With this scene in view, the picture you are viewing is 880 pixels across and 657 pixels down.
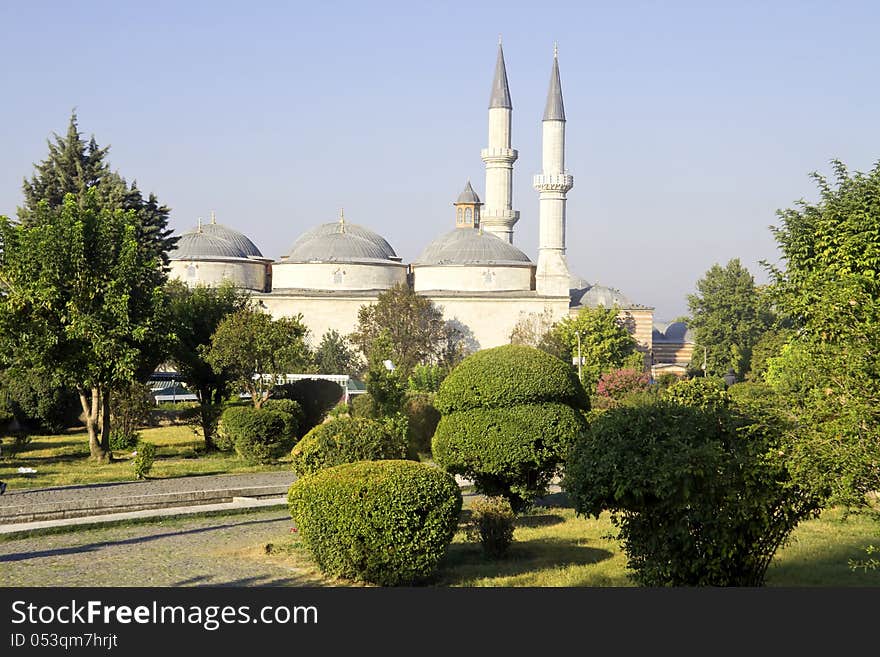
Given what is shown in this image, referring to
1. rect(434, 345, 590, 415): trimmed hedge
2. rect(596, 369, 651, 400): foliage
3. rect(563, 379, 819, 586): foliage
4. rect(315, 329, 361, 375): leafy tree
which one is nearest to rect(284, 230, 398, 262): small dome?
rect(315, 329, 361, 375): leafy tree

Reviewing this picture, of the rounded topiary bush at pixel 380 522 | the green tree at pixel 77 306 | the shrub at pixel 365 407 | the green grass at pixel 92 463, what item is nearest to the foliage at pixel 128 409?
the green grass at pixel 92 463

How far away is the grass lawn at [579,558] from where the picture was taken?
989cm

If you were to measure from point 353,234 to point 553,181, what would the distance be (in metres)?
12.6

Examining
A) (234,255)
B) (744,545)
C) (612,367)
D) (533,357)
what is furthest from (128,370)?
(234,255)

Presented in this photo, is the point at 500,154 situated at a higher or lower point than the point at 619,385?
higher

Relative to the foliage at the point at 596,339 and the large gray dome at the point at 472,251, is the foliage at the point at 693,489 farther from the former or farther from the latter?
the large gray dome at the point at 472,251

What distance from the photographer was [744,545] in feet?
28.7

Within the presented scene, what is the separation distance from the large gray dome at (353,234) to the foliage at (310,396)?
38926 mm

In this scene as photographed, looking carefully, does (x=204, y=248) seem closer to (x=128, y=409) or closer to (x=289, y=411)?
(x=128, y=409)

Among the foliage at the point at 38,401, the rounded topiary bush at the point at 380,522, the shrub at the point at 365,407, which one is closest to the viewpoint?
the rounded topiary bush at the point at 380,522

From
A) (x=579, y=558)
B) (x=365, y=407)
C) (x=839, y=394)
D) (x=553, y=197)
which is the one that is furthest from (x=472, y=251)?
(x=839, y=394)

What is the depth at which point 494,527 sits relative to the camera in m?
11.1

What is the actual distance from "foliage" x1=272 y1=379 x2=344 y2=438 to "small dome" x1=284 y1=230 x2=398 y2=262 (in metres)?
37.5

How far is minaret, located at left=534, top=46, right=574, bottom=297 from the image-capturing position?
60406 mm
